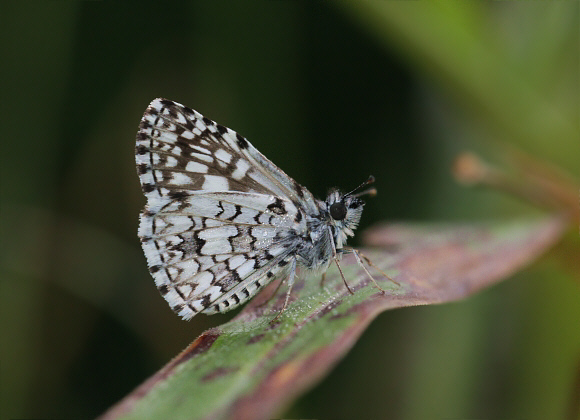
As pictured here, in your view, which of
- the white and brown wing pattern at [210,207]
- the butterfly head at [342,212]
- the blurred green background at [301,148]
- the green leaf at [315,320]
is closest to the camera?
the green leaf at [315,320]

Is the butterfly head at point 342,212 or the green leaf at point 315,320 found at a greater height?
the butterfly head at point 342,212

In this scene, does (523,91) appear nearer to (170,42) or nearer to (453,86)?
(453,86)

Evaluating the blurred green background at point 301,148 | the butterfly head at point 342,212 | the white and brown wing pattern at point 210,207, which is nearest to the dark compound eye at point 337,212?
the butterfly head at point 342,212

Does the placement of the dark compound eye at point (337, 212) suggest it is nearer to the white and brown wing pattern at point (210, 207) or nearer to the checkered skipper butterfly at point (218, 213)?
the checkered skipper butterfly at point (218, 213)

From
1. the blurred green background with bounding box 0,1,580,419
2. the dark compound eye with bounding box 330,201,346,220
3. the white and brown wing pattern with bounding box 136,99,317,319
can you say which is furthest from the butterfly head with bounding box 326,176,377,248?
the blurred green background with bounding box 0,1,580,419

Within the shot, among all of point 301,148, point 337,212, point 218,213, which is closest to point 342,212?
point 337,212

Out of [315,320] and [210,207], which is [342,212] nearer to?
[210,207]

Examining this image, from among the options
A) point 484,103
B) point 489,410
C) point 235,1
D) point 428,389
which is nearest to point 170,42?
point 235,1
